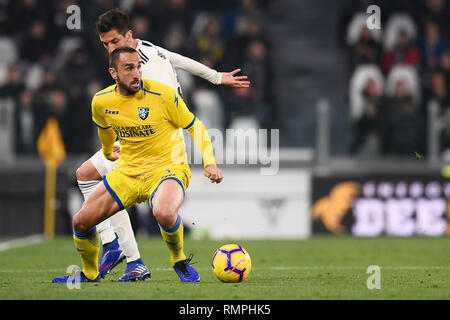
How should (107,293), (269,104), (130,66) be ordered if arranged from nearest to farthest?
(107,293)
(130,66)
(269,104)

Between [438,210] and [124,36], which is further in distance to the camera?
[438,210]

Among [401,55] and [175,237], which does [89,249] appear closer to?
[175,237]

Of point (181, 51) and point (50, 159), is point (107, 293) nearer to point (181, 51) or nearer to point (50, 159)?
point (50, 159)

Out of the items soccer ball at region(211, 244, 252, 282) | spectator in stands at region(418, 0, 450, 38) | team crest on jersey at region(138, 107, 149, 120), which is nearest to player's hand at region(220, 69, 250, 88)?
team crest on jersey at region(138, 107, 149, 120)

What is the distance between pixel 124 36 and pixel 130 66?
0.61 meters

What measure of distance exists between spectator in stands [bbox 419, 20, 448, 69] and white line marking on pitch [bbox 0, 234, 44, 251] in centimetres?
691

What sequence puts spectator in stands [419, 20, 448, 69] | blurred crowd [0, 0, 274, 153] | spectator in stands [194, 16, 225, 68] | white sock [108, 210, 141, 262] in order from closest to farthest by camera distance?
white sock [108, 210, 141, 262]
blurred crowd [0, 0, 274, 153]
spectator in stands [194, 16, 225, 68]
spectator in stands [419, 20, 448, 69]

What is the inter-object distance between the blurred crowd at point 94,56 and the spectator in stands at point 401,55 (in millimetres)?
1924

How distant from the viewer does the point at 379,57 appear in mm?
15180

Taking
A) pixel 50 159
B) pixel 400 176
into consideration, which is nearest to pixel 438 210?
pixel 400 176

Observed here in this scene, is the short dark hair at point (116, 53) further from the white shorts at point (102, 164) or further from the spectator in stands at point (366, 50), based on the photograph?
the spectator in stands at point (366, 50)

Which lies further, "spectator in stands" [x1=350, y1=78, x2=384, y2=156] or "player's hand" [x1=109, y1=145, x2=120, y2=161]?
"spectator in stands" [x1=350, y1=78, x2=384, y2=156]

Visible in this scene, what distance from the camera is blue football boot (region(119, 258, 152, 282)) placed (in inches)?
284

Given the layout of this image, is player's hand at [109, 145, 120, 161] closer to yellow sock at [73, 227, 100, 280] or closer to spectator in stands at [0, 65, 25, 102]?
yellow sock at [73, 227, 100, 280]
